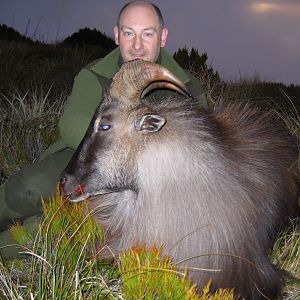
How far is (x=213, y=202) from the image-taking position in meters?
3.46

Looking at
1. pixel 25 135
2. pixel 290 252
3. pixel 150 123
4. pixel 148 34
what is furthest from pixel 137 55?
pixel 25 135

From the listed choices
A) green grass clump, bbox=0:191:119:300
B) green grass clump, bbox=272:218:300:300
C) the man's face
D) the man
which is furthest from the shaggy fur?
the man's face

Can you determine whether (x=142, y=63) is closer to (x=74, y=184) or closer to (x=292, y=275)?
(x=74, y=184)

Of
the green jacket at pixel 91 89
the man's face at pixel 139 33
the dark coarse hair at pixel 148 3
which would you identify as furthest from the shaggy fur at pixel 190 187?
the dark coarse hair at pixel 148 3

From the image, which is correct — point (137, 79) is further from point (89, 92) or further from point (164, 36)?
point (164, 36)

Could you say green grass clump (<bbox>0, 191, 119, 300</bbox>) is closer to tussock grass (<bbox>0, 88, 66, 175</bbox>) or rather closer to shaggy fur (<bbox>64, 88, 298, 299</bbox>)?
shaggy fur (<bbox>64, 88, 298, 299</bbox>)

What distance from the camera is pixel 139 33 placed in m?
4.79

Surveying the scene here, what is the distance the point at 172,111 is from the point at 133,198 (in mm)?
632

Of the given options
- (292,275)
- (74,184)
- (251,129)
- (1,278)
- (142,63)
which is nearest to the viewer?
(1,278)

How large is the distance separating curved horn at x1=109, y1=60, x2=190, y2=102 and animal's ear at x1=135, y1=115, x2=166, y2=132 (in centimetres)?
18

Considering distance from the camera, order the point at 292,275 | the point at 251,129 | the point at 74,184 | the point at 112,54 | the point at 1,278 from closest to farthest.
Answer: the point at 1,278 → the point at 74,184 → the point at 251,129 → the point at 292,275 → the point at 112,54

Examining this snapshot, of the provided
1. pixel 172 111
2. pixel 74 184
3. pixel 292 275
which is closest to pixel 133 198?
pixel 74 184

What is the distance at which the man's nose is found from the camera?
475 centimetres

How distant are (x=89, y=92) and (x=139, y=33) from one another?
2.19ft
